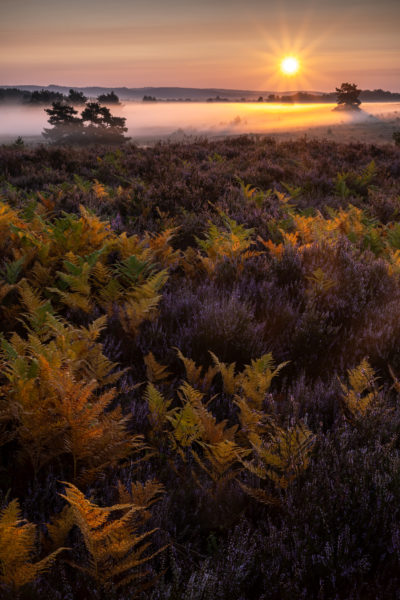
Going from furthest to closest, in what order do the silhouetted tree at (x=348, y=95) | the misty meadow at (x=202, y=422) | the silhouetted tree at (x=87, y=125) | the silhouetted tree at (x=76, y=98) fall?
the silhouetted tree at (x=348, y=95) < the silhouetted tree at (x=76, y=98) < the silhouetted tree at (x=87, y=125) < the misty meadow at (x=202, y=422)

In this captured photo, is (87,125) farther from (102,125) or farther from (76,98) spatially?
(76,98)

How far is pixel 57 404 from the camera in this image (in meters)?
1.78

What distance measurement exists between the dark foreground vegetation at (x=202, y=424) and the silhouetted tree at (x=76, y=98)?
6187 centimetres

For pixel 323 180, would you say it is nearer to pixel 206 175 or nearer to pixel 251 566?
pixel 206 175

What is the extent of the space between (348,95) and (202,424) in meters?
78.3

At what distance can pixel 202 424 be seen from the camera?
1.95 meters

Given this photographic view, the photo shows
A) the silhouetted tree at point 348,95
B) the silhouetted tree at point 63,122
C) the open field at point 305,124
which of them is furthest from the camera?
the silhouetted tree at point 348,95

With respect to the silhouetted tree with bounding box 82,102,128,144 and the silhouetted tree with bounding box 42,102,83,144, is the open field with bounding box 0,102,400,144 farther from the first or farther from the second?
the silhouetted tree with bounding box 42,102,83,144

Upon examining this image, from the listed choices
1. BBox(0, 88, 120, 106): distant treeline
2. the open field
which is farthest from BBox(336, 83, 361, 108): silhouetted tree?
BBox(0, 88, 120, 106): distant treeline

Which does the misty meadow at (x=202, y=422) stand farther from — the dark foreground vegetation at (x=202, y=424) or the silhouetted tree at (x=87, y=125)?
the silhouetted tree at (x=87, y=125)

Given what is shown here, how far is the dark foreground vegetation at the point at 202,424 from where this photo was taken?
4.49ft

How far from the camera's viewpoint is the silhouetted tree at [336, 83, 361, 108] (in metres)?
67.9

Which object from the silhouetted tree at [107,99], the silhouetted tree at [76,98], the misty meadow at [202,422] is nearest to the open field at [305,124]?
the silhouetted tree at [107,99]

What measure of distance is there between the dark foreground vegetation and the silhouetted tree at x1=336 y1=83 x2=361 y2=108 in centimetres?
7471
